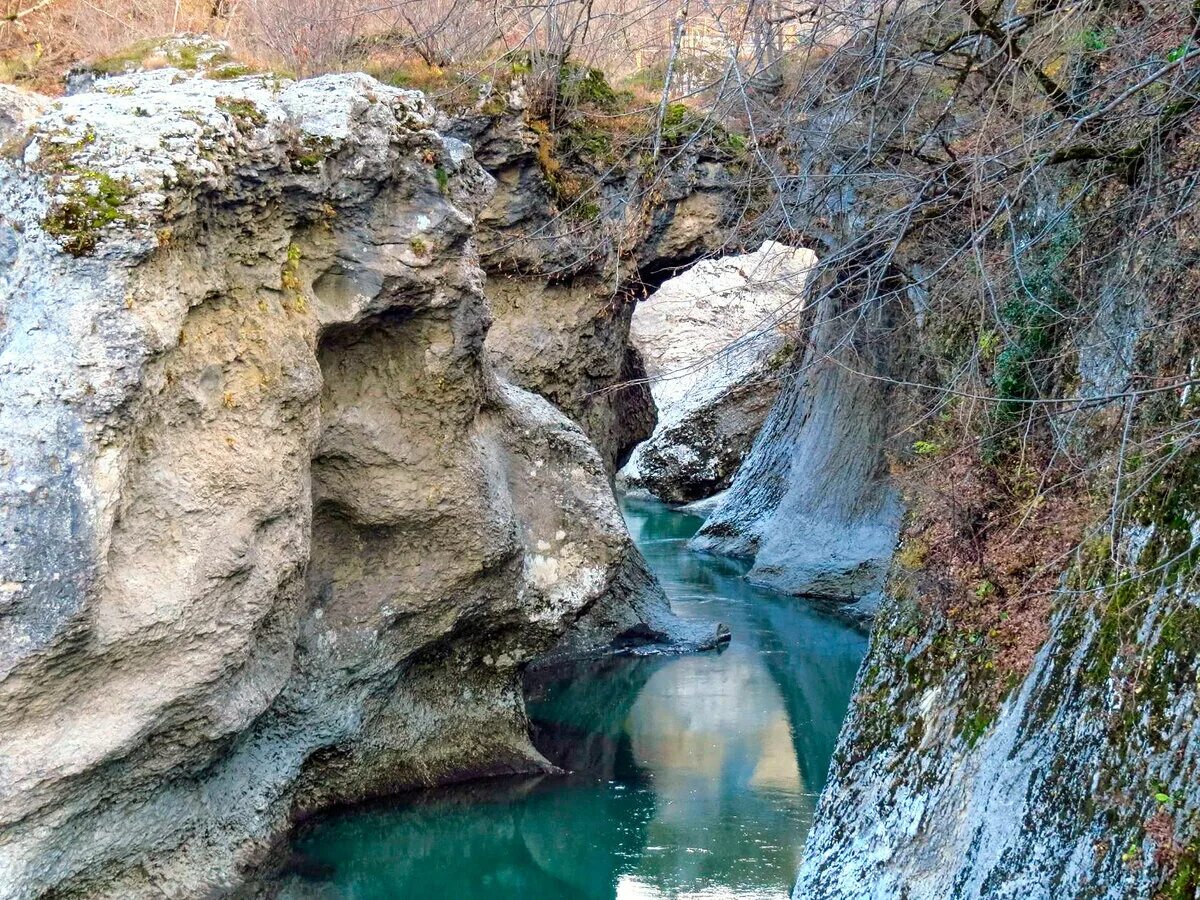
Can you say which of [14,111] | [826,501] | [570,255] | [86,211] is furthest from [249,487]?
[826,501]

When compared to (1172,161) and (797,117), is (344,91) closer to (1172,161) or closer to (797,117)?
(797,117)

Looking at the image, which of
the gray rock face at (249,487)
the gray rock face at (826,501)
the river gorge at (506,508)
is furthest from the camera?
the gray rock face at (826,501)

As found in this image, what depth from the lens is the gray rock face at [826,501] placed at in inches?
580

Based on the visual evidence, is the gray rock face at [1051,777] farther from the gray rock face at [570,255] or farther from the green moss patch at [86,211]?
the gray rock face at [570,255]

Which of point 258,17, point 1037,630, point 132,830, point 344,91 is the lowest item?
point 132,830

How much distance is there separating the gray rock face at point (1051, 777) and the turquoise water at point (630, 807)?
38.2 inches

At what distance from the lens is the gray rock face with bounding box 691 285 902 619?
14.7 meters

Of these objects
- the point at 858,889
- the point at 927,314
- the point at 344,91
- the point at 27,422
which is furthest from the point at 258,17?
the point at 858,889

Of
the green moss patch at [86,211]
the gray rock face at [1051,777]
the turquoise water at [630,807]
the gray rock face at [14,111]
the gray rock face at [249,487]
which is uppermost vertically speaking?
the gray rock face at [14,111]

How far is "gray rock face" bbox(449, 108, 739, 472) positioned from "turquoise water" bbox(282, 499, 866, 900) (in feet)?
9.80

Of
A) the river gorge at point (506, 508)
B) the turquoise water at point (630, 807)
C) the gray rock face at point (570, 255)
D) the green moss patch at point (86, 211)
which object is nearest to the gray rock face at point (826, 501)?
the gray rock face at point (570, 255)

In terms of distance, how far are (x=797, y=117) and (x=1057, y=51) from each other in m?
1.25

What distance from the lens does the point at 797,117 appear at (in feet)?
20.8

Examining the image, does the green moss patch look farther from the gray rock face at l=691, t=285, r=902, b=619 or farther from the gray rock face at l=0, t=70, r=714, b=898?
the gray rock face at l=691, t=285, r=902, b=619
